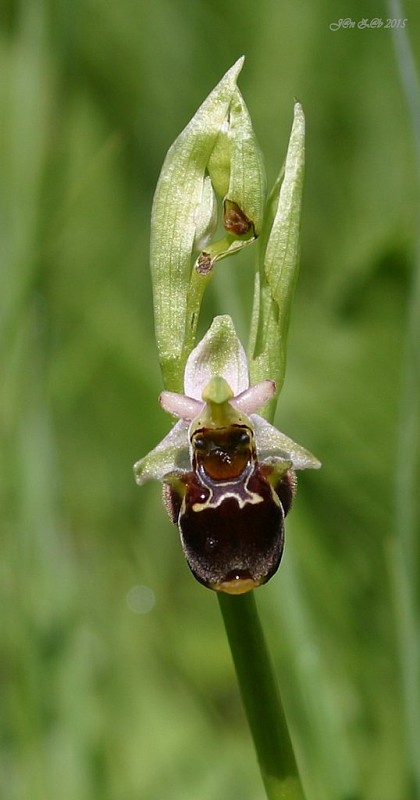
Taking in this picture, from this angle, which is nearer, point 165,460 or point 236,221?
point 165,460

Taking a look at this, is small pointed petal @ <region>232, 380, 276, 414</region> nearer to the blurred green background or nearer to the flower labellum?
the flower labellum

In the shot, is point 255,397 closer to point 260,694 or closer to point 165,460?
point 165,460

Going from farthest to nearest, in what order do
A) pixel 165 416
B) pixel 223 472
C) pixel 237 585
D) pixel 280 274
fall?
1. pixel 165 416
2. pixel 280 274
3. pixel 223 472
4. pixel 237 585

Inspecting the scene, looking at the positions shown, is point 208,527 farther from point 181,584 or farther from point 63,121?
point 63,121

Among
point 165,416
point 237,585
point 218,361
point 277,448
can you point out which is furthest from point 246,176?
point 165,416

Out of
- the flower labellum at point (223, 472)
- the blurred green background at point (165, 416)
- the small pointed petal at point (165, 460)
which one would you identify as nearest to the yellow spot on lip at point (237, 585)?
the flower labellum at point (223, 472)

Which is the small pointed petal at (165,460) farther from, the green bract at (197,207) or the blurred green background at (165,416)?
the blurred green background at (165,416)
